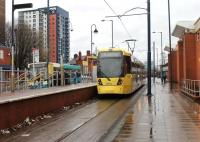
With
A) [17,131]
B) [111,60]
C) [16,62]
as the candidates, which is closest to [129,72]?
[111,60]

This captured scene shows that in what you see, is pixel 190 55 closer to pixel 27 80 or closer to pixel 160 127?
pixel 27 80

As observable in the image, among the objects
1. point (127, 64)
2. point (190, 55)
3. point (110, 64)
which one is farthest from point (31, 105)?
point (190, 55)

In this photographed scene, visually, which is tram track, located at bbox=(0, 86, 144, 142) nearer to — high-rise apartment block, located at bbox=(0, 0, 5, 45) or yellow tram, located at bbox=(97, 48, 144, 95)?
yellow tram, located at bbox=(97, 48, 144, 95)

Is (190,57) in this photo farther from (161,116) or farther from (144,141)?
(144,141)

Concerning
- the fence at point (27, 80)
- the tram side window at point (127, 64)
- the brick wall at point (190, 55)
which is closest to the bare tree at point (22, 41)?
the fence at point (27, 80)

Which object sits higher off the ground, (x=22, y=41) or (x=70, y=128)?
(x=22, y=41)

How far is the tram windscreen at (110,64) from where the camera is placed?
33531 mm

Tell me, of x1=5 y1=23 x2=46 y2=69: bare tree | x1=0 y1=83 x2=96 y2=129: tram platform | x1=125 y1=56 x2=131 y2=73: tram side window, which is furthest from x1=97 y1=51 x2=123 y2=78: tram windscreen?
x1=5 y1=23 x2=46 y2=69: bare tree

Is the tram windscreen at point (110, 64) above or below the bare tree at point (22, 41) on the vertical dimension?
below

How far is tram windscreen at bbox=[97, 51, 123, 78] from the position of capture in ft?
110

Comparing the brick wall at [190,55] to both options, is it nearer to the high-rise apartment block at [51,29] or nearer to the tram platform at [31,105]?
the tram platform at [31,105]

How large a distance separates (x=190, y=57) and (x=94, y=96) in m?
13.9

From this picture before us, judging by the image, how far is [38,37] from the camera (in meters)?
91.9

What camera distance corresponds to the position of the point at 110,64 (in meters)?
33.7
